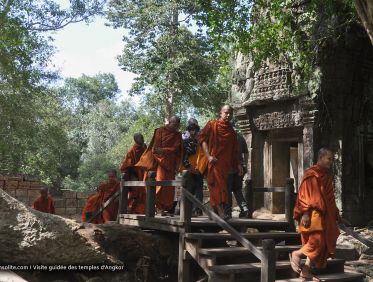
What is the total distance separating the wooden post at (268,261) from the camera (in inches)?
194

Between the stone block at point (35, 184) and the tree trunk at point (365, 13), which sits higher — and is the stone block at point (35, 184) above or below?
below

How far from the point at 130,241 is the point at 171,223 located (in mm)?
727

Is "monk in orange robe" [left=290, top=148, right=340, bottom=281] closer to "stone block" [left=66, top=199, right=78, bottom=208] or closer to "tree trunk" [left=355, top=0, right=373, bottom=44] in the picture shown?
"tree trunk" [left=355, top=0, right=373, bottom=44]

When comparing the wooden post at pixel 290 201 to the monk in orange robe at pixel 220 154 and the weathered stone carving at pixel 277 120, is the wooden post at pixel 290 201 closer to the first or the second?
the monk in orange robe at pixel 220 154

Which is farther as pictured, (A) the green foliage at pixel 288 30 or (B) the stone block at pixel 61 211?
(B) the stone block at pixel 61 211

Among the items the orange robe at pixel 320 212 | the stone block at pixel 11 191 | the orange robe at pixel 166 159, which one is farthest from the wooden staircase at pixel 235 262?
the stone block at pixel 11 191

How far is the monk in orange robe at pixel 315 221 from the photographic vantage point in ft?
17.8

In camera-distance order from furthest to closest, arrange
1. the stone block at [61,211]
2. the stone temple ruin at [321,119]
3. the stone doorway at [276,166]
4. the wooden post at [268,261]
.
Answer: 1. the stone block at [61,211]
2. the stone doorway at [276,166]
3. the stone temple ruin at [321,119]
4. the wooden post at [268,261]

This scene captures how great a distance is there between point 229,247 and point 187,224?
2.19 ft

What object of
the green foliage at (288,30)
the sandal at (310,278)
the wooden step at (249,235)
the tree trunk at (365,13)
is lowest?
the sandal at (310,278)

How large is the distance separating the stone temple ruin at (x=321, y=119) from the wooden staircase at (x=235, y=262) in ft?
10.4

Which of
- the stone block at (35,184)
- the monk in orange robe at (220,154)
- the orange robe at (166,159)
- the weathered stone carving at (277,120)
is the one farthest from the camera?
the stone block at (35,184)

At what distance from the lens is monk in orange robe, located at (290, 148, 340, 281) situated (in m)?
5.42

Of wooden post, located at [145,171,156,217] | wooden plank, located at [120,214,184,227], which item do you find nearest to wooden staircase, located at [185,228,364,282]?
wooden plank, located at [120,214,184,227]
